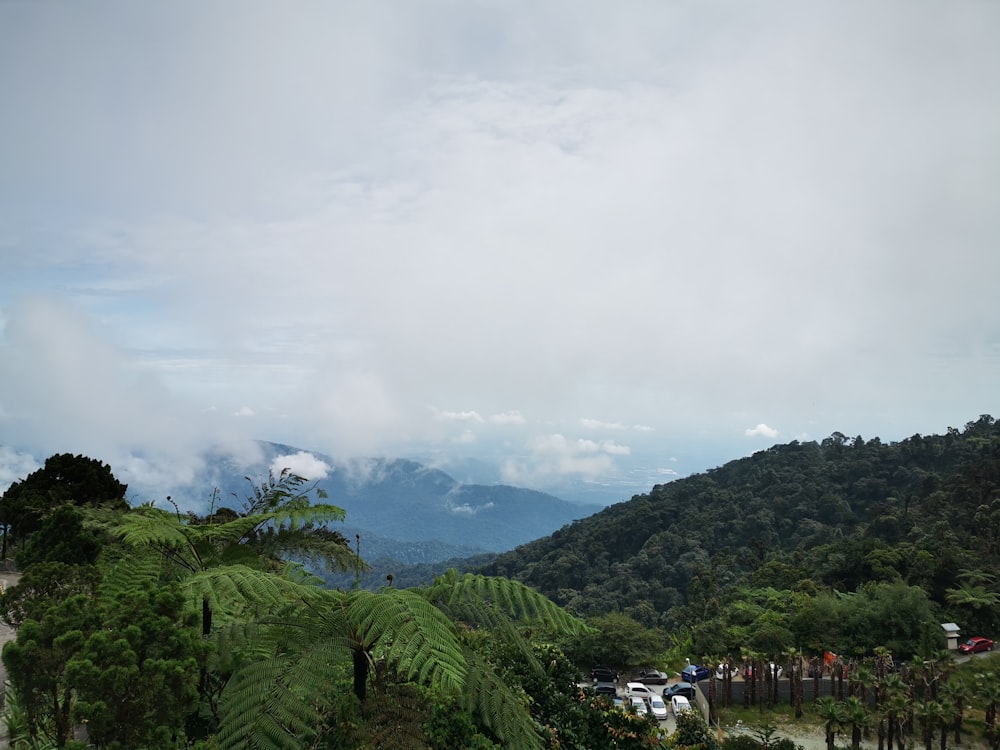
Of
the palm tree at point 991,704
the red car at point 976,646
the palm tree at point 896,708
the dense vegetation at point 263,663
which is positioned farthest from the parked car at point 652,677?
the dense vegetation at point 263,663

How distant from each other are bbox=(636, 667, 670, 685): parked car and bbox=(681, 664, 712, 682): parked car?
100 cm

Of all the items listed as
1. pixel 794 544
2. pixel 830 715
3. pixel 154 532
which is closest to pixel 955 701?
pixel 830 715

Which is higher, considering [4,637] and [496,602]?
[496,602]

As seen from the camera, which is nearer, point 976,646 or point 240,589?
point 240,589

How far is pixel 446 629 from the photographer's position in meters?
4.21

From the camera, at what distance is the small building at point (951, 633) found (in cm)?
3322

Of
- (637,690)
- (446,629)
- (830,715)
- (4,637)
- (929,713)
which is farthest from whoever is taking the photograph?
(637,690)

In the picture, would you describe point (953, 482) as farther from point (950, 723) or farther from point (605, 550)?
point (950, 723)

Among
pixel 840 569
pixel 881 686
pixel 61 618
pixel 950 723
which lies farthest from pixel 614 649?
pixel 61 618

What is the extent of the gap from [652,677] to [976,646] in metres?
18.4

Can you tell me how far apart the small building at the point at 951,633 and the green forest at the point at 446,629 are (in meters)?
0.31

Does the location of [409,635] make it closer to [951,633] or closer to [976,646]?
[951,633]

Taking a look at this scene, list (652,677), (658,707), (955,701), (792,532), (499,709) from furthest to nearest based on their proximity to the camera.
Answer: (792,532) < (652,677) < (658,707) < (955,701) < (499,709)

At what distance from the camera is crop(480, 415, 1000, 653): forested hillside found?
38.3 meters
